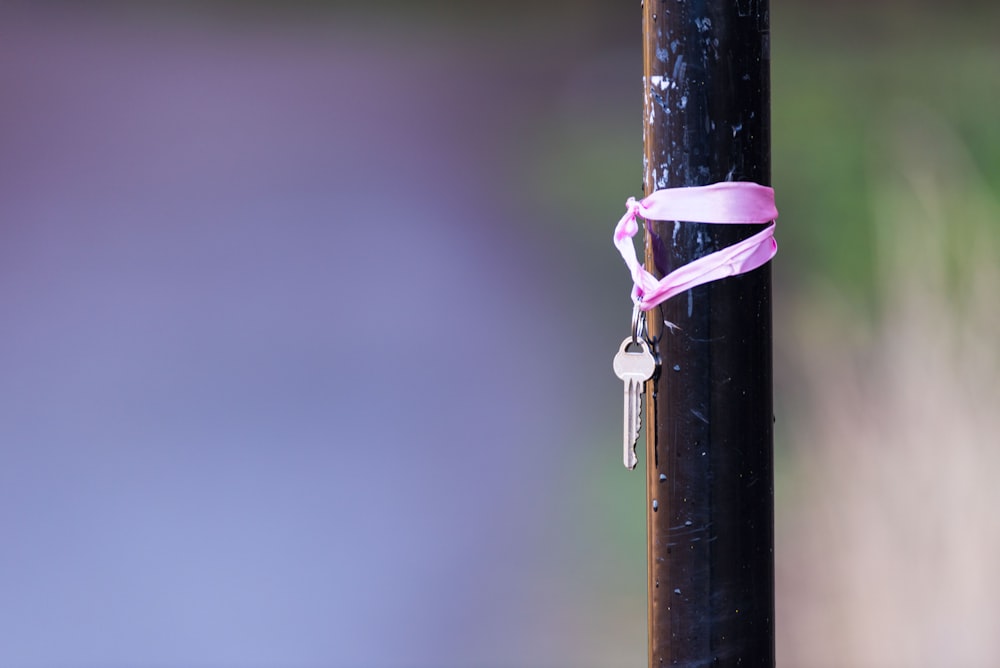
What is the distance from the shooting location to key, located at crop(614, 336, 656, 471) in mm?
1471

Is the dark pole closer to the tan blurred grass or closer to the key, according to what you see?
the key

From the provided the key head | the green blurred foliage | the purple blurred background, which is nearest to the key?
the key head

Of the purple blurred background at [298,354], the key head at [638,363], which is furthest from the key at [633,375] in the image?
the purple blurred background at [298,354]

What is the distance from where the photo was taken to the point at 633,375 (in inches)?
58.4

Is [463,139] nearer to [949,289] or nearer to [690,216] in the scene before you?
[949,289]

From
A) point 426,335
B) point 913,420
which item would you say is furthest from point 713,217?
point 913,420

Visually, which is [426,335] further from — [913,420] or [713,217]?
[713,217]

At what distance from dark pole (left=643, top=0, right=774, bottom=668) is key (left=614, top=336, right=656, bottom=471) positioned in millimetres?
19

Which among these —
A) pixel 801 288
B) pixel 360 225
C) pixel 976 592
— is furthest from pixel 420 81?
pixel 976 592

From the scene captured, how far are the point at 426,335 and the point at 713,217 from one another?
188 cm

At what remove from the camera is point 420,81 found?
3.18 metres

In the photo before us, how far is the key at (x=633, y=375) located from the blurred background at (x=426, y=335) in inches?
66.3

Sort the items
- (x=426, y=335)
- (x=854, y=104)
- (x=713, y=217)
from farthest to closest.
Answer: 1. (x=426, y=335)
2. (x=854, y=104)
3. (x=713, y=217)

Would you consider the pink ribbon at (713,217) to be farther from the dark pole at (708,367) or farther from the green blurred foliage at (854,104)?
the green blurred foliage at (854,104)
